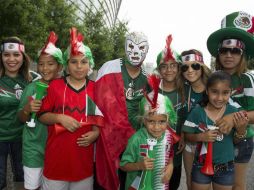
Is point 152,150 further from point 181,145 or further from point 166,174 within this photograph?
point 181,145

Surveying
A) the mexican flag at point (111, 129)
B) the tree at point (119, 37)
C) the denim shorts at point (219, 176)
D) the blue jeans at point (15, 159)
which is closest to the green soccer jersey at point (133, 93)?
the mexican flag at point (111, 129)

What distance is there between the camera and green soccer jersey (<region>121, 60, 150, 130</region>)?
11.1 ft

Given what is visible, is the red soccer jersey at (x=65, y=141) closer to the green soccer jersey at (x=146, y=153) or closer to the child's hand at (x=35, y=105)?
the child's hand at (x=35, y=105)

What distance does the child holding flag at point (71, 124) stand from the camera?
292 centimetres

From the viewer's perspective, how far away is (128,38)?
353 cm

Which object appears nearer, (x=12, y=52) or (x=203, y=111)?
(x=203, y=111)

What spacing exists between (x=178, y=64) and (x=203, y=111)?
0.76m

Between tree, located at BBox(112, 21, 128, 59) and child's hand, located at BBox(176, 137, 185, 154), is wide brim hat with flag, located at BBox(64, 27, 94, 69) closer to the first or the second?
child's hand, located at BBox(176, 137, 185, 154)

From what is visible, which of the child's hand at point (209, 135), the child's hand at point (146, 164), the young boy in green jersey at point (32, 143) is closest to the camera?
the child's hand at point (146, 164)

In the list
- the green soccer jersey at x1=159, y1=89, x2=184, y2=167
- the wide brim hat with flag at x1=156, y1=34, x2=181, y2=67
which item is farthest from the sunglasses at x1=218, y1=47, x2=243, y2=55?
the green soccer jersey at x1=159, y1=89, x2=184, y2=167

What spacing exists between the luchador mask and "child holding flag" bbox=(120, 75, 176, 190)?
23.8 inches

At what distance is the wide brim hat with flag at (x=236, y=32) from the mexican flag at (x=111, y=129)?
1155mm

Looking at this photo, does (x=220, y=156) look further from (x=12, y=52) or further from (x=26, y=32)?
(x=26, y=32)

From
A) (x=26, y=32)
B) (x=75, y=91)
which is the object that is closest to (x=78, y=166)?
(x=75, y=91)
